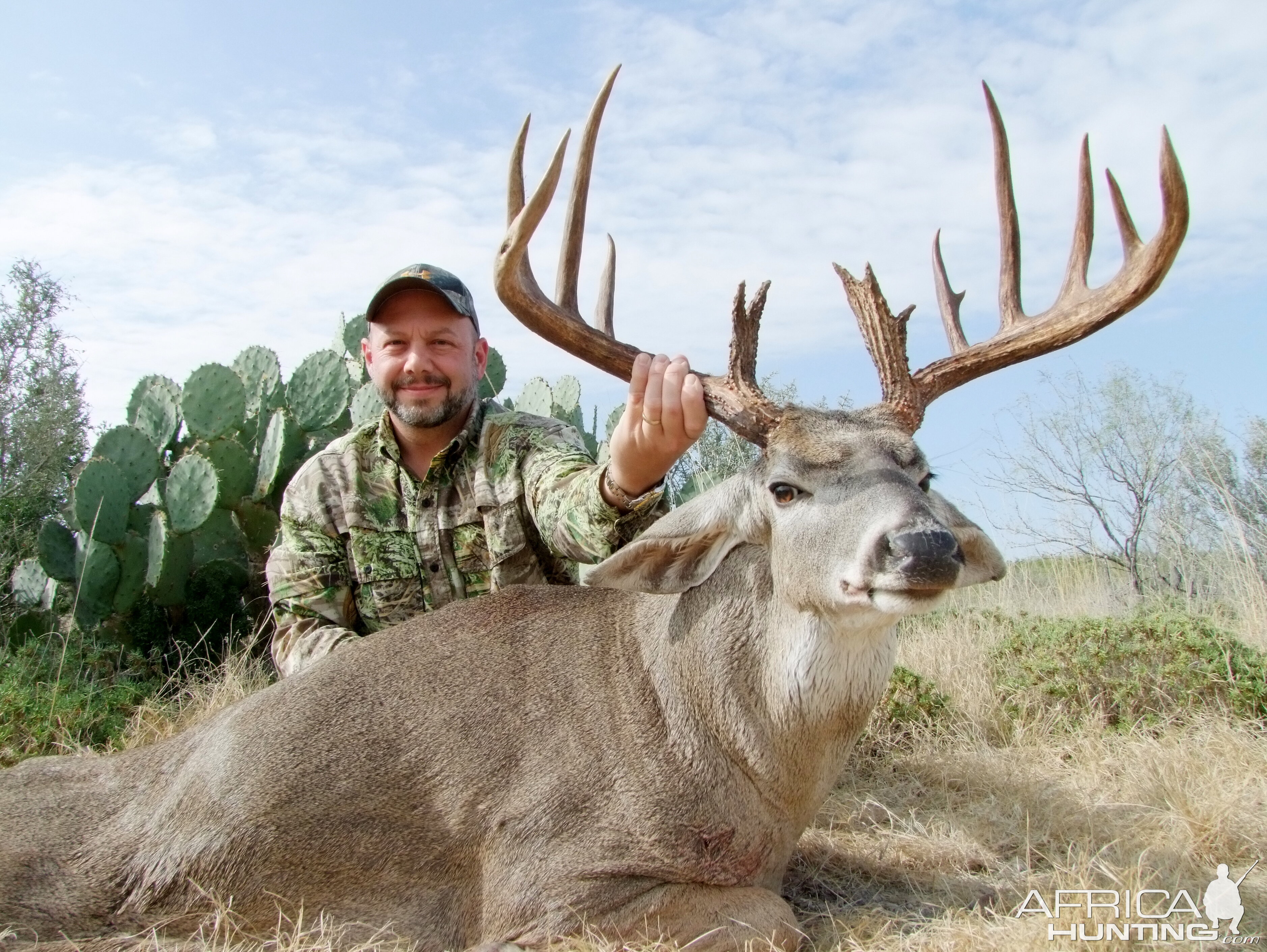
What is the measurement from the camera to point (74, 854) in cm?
351

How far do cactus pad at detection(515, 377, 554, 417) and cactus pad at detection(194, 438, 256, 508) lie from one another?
2294 millimetres

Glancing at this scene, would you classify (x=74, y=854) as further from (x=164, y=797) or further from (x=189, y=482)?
(x=189, y=482)

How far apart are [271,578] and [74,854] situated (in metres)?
2.00

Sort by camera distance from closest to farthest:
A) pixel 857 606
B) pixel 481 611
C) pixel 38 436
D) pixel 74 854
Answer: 1. pixel 857 606
2. pixel 74 854
3. pixel 481 611
4. pixel 38 436

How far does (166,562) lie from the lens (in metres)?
7.93

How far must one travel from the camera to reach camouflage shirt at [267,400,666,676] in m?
5.24

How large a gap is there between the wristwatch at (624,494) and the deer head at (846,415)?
0.49 meters

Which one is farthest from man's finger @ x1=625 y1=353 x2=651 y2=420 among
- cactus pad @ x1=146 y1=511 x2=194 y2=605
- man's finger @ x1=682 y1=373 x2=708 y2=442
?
cactus pad @ x1=146 y1=511 x2=194 y2=605

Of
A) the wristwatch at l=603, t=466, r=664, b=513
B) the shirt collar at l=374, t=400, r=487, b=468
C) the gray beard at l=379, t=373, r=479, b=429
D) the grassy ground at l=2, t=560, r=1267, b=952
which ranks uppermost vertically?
the gray beard at l=379, t=373, r=479, b=429

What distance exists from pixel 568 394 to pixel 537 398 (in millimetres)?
500

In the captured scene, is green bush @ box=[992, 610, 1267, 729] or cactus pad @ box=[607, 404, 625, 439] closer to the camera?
green bush @ box=[992, 610, 1267, 729]

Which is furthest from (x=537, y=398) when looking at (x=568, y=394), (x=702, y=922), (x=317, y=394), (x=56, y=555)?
(x=702, y=922)

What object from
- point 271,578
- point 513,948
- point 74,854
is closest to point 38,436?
point 271,578
